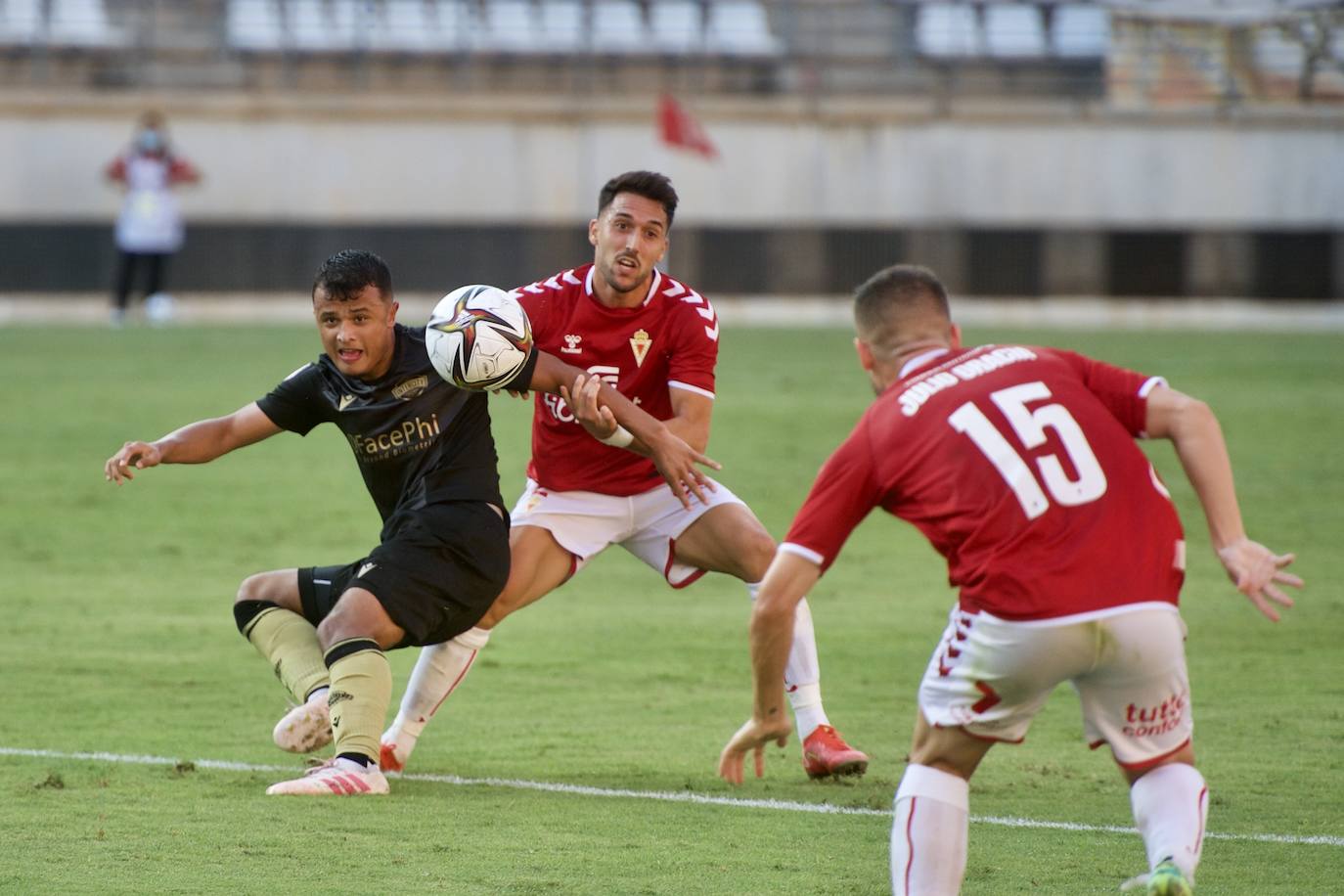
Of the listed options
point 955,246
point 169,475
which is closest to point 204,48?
point 955,246

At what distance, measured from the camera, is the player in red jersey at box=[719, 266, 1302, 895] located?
468 centimetres

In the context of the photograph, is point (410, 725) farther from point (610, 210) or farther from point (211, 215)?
point (211, 215)

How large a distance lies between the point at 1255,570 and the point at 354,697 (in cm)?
312

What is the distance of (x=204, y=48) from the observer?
113ft

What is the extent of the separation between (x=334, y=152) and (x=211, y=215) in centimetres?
221

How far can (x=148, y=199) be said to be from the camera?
28.9 meters

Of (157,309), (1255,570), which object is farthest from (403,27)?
(1255,570)

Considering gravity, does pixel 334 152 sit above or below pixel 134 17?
below

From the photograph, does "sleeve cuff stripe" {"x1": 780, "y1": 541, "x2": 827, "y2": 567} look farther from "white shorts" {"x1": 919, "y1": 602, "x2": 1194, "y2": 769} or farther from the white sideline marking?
the white sideline marking

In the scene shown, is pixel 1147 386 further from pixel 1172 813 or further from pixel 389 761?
pixel 389 761

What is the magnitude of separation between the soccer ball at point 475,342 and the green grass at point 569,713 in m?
1.42

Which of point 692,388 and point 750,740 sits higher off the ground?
point 692,388

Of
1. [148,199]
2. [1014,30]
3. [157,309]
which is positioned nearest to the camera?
[148,199]

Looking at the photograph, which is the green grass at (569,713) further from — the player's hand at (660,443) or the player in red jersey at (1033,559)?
the player's hand at (660,443)
